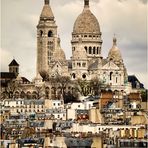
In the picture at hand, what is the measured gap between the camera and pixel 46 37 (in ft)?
644

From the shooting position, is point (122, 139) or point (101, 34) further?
point (101, 34)

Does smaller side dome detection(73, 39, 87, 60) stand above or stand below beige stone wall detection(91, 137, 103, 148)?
above

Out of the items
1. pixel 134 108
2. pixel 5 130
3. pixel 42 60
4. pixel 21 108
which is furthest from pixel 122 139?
pixel 42 60

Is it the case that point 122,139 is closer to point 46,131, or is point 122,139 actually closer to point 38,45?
point 46,131

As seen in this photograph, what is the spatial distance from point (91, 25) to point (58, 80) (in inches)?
848

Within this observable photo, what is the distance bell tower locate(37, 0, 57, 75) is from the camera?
19462cm

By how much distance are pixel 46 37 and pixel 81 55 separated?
9.75 meters

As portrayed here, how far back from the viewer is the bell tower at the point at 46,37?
195 m

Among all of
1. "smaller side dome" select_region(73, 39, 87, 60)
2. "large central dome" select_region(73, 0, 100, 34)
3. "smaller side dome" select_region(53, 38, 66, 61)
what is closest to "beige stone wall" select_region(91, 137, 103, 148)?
"smaller side dome" select_region(53, 38, 66, 61)


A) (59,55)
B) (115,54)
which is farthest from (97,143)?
(115,54)

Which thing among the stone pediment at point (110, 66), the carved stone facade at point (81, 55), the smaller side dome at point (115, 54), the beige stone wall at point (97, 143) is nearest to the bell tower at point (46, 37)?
the carved stone facade at point (81, 55)

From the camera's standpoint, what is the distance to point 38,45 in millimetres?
197125

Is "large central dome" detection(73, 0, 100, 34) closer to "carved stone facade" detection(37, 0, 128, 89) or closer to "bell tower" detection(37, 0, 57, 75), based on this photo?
"carved stone facade" detection(37, 0, 128, 89)

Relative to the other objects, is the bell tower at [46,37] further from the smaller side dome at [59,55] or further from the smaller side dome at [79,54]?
the smaller side dome at [79,54]
